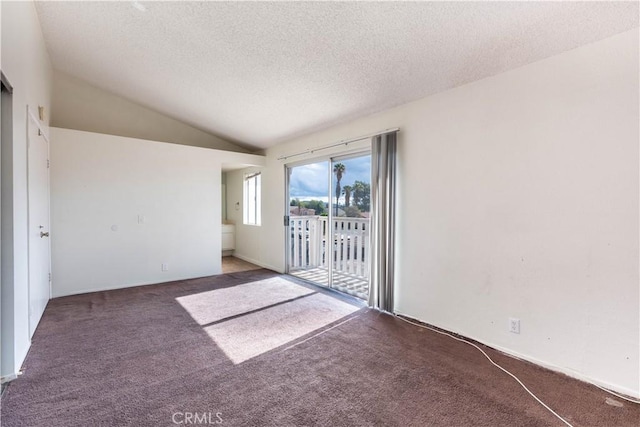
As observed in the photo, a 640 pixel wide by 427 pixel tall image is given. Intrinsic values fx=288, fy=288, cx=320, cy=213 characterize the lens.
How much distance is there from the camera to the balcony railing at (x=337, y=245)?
14.2 ft

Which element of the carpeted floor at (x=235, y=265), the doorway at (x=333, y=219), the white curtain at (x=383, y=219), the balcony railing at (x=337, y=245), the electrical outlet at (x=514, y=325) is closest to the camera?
the electrical outlet at (x=514, y=325)

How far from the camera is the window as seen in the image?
612 centimetres

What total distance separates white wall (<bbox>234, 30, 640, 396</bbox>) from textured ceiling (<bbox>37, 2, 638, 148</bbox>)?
0.82ft

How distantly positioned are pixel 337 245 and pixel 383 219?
1330 millimetres

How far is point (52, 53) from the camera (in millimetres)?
3678

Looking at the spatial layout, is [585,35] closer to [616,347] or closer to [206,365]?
[616,347]

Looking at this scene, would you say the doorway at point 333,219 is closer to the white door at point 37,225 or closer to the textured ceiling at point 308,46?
the textured ceiling at point 308,46

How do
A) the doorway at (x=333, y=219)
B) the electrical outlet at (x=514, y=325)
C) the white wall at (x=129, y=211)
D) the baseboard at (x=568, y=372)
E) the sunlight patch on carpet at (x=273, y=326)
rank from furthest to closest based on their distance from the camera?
1. the doorway at (x=333, y=219)
2. the white wall at (x=129, y=211)
3. the sunlight patch on carpet at (x=273, y=326)
4. the electrical outlet at (x=514, y=325)
5. the baseboard at (x=568, y=372)

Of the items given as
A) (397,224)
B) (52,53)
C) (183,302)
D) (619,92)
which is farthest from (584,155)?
(52,53)

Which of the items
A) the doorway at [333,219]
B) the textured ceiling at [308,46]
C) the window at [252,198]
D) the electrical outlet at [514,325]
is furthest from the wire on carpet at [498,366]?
the window at [252,198]

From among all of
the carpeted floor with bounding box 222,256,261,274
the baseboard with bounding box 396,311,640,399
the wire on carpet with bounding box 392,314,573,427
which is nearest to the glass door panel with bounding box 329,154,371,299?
the wire on carpet with bounding box 392,314,573,427

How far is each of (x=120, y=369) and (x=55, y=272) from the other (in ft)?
8.57

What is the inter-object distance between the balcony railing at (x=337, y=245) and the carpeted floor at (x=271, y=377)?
4.01 feet

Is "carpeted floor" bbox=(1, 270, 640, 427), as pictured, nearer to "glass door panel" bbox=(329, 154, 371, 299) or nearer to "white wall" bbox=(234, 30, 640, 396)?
"white wall" bbox=(234, 30, 640, 396)
